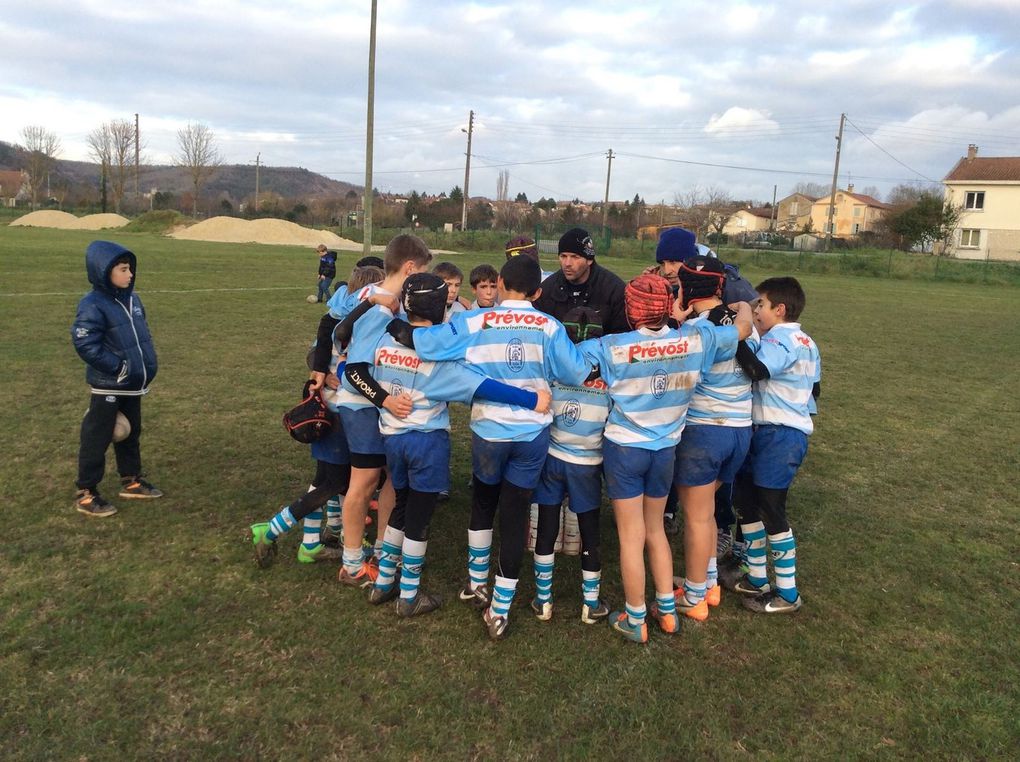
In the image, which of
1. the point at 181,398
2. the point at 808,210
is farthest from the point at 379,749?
the point at 808,210

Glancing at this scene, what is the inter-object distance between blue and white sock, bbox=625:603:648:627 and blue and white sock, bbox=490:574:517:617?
637 millimetres

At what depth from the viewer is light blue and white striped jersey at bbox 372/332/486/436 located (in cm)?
357

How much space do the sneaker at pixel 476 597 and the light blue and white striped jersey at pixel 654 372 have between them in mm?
1182

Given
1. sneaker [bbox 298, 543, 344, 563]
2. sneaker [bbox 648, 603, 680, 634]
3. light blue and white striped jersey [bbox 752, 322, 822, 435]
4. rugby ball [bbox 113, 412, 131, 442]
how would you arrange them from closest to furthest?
1. sneaker [bbox 648, 603, 680, 634]
2. light blue and white striped jersey [bbox 752, 322, 822, 435]
3. sneaker [bbox 298, 543, 344, 563]
4. rugby ball [bbox 113, 412, 131, 442]

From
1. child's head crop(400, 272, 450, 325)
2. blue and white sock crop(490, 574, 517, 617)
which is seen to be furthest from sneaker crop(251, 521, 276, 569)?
child's head crop(400, 272, 450, 325)

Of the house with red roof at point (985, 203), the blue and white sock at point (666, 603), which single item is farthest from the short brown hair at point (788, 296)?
the house with red roof at point (985, 203)

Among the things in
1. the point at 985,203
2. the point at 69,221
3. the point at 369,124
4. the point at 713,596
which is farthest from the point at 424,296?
the point at 69,221

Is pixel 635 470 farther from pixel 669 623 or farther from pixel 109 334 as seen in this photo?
pixel 109 334

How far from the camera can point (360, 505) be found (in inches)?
162

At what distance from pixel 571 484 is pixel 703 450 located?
77 cm

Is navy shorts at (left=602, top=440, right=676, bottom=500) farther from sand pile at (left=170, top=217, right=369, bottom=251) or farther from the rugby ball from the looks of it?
sand pile at (left=170, top=217, right=369, bottom=251)

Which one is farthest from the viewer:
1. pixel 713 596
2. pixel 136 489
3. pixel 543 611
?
pixel 136 489

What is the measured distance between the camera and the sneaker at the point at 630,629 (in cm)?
377

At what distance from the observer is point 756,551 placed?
14.0 ft
